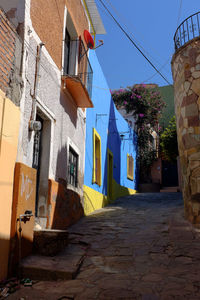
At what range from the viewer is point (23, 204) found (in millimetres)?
4270

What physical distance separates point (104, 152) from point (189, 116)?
5.03 metres

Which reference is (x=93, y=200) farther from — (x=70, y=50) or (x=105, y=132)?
(x=70, y=50)

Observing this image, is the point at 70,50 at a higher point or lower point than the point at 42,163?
higher

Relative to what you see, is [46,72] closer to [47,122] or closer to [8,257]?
[47,122]

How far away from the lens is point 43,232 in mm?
4660

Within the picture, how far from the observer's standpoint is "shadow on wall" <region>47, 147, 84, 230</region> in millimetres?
5699

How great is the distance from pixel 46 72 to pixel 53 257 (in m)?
3.48

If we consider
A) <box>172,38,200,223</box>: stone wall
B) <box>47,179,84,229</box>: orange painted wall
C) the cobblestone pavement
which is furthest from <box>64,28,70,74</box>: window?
the cobblestone pavement

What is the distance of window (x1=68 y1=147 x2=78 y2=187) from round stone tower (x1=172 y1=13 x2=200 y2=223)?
9.12ft

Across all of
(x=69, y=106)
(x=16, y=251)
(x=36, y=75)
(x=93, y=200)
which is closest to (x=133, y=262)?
(x=16, y=251)

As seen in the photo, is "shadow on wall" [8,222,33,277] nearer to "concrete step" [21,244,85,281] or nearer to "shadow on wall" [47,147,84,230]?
"concrete step" [21,244,85,281]

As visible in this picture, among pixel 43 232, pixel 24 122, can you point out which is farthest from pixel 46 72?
pixel 43 232

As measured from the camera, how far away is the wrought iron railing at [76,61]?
7.64 meters

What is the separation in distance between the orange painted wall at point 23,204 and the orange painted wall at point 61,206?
1.07 meters
